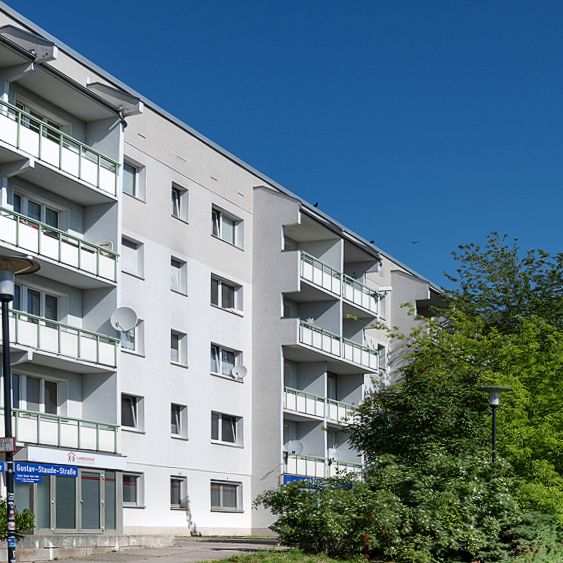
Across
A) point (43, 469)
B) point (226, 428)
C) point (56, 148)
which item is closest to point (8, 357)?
point (43, 469)

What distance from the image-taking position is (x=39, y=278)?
3042 centimetres

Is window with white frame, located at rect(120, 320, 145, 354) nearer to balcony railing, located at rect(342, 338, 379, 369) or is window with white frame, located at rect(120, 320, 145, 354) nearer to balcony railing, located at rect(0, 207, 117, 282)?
balcony railing, located at rect(0, 207, 117, 282)

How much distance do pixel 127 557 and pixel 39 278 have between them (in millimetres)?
8594

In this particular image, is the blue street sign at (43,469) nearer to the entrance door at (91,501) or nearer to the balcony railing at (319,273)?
the entrance door at (91,501)

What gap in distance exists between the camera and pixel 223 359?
41125mm

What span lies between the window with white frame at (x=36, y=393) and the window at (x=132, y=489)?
472 centimetres

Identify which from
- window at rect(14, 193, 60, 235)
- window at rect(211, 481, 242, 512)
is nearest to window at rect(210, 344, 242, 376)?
window at rect(211, 481, 242, 512)

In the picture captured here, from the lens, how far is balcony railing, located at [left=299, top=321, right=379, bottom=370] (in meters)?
43.6

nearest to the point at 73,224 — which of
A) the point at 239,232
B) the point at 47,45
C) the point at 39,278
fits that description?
the point at 39,278

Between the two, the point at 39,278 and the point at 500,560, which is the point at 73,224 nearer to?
the point at 39,278

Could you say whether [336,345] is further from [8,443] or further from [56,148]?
[8,443]

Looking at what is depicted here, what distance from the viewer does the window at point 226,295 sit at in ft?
134

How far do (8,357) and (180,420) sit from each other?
20.8 metres

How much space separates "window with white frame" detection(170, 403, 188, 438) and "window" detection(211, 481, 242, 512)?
269cm
